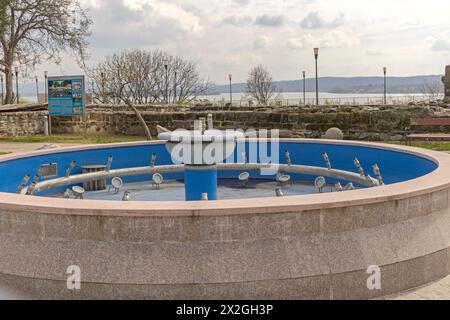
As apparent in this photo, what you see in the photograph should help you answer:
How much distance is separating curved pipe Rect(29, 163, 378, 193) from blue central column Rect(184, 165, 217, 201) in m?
2.52

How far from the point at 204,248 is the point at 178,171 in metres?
6.11

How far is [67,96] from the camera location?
75.1ft

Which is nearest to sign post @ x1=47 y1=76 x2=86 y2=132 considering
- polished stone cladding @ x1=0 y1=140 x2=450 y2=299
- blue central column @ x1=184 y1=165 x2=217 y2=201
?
blue central column @ x1=184 y1=165 x2=217 y2=201

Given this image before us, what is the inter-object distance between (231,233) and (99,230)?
1092 mm

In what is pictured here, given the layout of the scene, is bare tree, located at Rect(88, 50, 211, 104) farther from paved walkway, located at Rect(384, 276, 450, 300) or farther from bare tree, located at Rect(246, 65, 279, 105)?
paved walkway, located at Rect(384, 276, 450, 300)

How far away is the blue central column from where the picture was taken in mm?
7395

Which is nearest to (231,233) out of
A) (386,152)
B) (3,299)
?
(3,299)

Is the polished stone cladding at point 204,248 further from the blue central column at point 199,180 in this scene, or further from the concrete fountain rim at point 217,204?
the blue central column at point 199,180

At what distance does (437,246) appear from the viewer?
17.4 feet

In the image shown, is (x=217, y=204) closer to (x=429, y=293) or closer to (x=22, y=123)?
(x=429, y=293)

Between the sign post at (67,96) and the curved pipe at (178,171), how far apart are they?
13.1m

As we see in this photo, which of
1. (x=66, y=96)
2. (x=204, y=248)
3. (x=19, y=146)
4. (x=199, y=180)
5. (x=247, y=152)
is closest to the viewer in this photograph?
(x=204, y=248)

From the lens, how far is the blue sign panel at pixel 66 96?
22719 millimetres

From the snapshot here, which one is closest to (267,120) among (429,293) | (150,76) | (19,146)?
(19,146)
